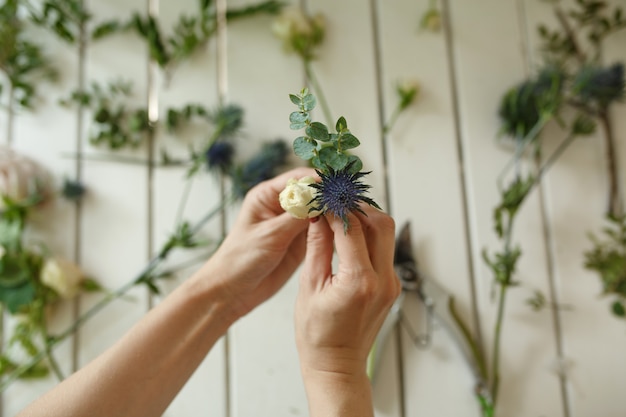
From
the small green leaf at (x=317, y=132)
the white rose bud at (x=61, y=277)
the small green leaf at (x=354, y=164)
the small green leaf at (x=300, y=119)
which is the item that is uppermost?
the small green leaf at (x=300, y=119)

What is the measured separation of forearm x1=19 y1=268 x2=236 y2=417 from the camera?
0.46 m

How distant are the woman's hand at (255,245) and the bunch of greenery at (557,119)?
0.39 meters

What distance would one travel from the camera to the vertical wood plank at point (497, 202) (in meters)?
0.77

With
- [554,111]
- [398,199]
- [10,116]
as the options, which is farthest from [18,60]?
[554,111]

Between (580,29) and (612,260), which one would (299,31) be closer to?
(580,29)

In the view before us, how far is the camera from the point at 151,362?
1.65 ft

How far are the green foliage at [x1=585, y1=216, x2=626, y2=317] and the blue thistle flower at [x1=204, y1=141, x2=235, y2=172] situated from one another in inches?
25.5

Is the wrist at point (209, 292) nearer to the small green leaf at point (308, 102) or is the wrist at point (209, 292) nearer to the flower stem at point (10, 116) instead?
the small green leaf at point (308, 102)

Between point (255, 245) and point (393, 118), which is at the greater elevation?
point (393, 118)

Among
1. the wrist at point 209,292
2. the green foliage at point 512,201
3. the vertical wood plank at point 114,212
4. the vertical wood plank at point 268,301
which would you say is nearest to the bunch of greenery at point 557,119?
the green foliage at point 512,201

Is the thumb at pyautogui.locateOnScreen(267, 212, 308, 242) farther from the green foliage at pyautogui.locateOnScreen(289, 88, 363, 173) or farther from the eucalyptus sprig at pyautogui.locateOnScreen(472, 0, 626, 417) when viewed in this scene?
the eucalyptus sprig at pyautogui.locateOnScreen(472, 0, 626, 417)

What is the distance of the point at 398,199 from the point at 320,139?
0.47 m

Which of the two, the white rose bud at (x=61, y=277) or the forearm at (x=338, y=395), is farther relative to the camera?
the white rose bud at (x=61, y=277)

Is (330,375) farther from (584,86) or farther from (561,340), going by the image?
(584,86)
